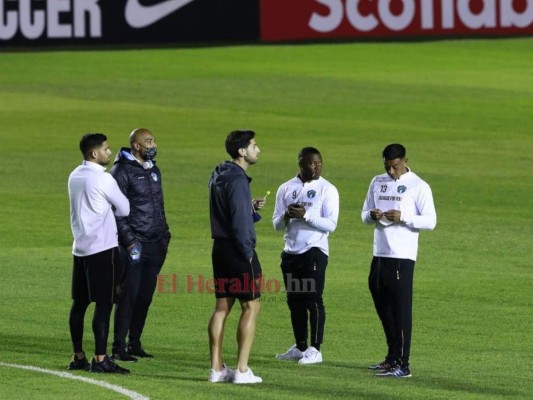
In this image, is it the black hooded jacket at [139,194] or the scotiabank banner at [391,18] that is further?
the scotiabank banner at [391,18]

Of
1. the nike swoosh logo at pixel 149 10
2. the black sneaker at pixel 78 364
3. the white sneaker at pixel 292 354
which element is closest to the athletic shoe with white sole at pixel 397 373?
the white sneaker at pixel 292 354

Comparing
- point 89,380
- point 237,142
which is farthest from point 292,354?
point 237,142

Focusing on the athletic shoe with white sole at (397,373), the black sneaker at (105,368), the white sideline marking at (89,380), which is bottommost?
Result: the athletic shoe with white sole at (397,373)

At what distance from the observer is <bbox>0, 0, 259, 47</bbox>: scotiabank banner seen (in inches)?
1491

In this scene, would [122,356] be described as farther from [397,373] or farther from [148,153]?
[397,373]

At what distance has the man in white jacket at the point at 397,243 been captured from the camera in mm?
11555

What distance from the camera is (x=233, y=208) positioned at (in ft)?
35.3

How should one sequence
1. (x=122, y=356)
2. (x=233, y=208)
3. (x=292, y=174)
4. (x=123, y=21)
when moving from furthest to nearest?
(x=123, y=21)
(x=292, y=174)
(x=122, y=356)
(x=233, y=208)

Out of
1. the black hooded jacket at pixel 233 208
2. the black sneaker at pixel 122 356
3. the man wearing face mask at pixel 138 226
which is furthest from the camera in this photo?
the man wearing face mask at pixel 138 226

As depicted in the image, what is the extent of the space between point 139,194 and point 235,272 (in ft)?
5.73

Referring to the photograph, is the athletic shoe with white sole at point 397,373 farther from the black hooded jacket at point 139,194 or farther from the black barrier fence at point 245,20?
the black barrier fence at point 245,20

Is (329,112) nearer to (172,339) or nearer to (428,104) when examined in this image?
(428,104)

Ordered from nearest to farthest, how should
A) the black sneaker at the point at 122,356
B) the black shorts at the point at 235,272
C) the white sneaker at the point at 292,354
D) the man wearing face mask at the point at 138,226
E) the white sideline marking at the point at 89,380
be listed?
1. the white sideline marking at the point at 89,380
2. the black shorts at the point at 235,272
3. the black sneaker at the point at 122,356
4. the man wearing face mask at the point at 138,226
5. the white sneaker at the point at 292,354

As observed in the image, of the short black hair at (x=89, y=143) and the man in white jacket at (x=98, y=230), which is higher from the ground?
the short black hair at (x=89, y=143)
